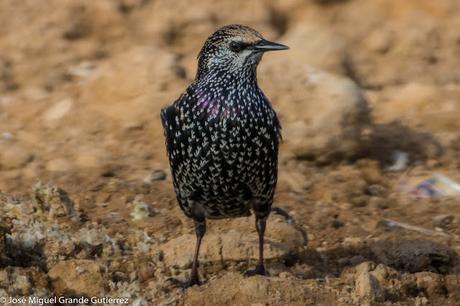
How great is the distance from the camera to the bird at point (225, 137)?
559 centimetres

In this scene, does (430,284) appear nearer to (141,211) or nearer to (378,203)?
(378,203)

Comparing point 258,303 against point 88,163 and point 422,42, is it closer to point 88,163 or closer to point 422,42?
point 88,163

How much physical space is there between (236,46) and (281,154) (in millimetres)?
1989

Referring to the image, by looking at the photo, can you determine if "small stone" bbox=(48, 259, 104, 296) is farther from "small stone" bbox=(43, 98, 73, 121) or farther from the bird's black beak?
"small stone" bbox=(43, 98, 73, 121)

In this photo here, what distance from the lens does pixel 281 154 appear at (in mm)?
7621

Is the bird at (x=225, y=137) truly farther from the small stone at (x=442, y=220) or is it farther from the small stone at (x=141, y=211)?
the small stone at (x=442, y=220)

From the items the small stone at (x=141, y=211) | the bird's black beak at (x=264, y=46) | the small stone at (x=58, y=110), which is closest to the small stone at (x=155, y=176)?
the small stone at (x=141, y=211)

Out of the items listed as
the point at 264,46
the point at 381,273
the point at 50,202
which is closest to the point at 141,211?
the point at 50,202

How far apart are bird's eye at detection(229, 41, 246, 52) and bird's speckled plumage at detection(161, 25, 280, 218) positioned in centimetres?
2

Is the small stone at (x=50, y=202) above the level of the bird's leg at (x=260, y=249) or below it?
above

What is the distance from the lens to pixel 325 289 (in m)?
5.46

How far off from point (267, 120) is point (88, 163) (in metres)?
2.21

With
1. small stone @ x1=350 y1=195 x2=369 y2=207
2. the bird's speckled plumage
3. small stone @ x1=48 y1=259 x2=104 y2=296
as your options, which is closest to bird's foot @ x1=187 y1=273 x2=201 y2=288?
the bird's speckled plumage

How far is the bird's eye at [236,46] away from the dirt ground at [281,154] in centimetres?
116
